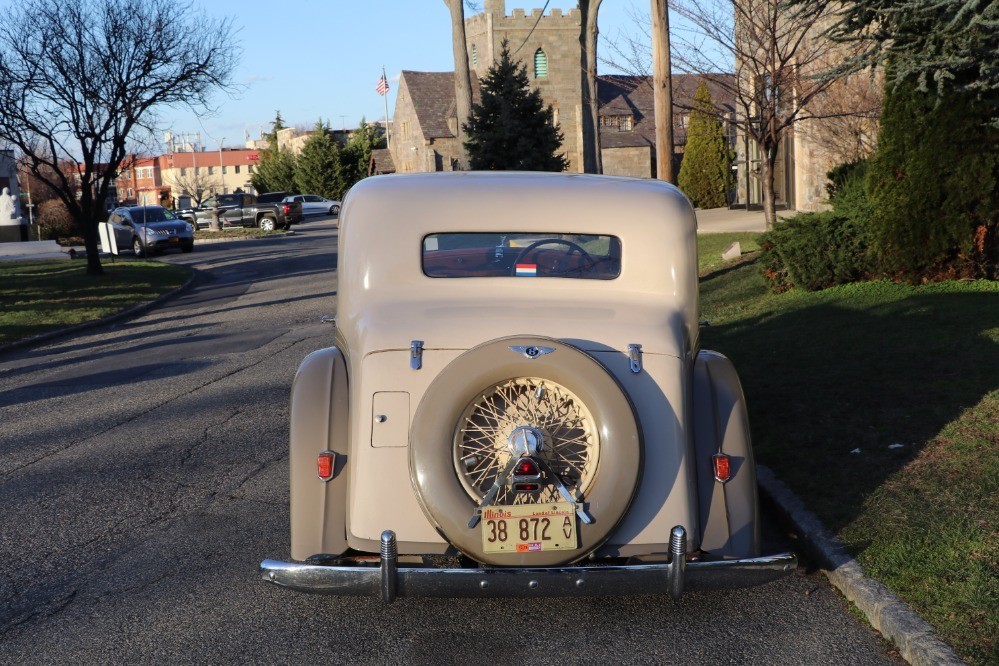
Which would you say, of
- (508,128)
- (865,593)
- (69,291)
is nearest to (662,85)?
(69,291)

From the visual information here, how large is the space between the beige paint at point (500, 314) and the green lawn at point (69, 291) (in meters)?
12.5

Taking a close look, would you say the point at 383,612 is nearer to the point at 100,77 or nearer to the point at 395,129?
the point at 100,77

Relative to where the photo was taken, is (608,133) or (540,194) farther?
(608,133)

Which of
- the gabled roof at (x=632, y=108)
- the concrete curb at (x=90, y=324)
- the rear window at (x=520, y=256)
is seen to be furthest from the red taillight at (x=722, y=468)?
the gabled roof at (x=632, y=108)

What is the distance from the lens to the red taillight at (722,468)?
4523 mm

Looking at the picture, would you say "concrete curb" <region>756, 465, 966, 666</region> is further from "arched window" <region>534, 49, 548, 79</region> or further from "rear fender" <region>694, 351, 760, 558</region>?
"arched window" <region>534, 49, 548, 79</region>

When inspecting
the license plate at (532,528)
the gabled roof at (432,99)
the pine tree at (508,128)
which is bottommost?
the license plate at (532,528)

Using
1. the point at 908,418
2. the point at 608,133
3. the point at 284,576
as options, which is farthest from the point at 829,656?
the point at 608,133

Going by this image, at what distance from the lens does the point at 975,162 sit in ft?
38.5

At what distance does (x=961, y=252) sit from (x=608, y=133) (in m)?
59.6

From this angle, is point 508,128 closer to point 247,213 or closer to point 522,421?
point 247,213

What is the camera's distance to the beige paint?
4359 mm

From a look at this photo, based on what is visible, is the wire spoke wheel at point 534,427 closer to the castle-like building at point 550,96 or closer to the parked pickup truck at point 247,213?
the parked pickup truck at point 247,213

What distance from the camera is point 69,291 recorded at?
73.6 feet
